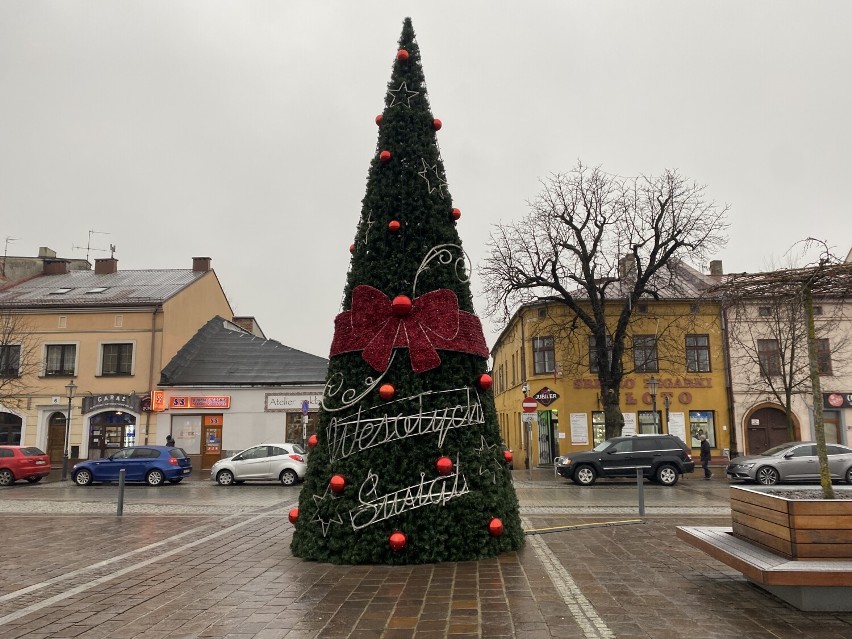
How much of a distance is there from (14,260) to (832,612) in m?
42.7

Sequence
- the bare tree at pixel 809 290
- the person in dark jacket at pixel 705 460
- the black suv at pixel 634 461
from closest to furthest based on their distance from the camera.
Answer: the bare tree at pixel 809 290
the black suv at pixel 634 461
the person in dark jacket at pixel 705 460

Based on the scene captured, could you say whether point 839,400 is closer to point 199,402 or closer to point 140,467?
point 199,402

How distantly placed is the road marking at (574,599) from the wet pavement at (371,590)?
0.02 metres

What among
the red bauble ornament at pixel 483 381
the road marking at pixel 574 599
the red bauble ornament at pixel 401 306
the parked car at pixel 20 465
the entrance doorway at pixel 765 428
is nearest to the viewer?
the road marking at pixel 574 599

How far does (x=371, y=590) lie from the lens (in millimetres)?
6070

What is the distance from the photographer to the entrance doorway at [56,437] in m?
29.1

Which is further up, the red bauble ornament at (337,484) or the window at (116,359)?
the window at (116,359)

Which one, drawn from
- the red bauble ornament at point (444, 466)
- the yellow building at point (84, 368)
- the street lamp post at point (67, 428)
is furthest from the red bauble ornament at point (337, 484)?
the yellow building at point (84, 368)

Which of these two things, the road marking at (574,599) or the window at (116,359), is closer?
the road marking at (574,599)

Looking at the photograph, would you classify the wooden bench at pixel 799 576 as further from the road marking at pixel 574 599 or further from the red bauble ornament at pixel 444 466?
the red bauble ornament at pixel 444 466

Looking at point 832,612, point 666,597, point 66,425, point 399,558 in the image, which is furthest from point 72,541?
point 66,425

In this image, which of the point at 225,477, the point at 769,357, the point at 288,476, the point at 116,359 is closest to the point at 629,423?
the point at 769,357

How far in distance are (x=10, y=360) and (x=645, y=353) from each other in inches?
1159

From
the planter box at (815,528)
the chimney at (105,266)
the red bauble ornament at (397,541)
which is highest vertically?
the chimney at (105,266)
